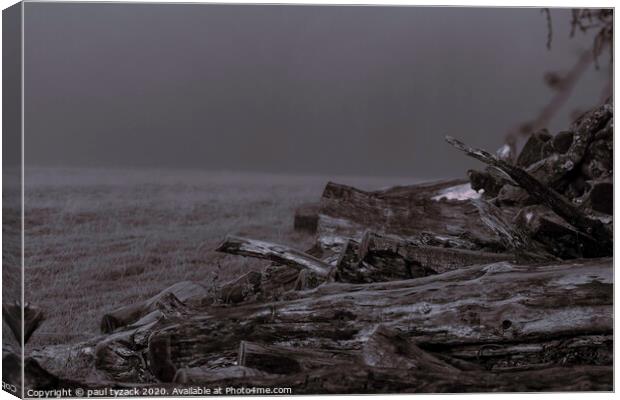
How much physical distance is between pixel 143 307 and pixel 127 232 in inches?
18.8

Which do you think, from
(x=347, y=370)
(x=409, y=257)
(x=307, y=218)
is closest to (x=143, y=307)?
(x=307, y=218)

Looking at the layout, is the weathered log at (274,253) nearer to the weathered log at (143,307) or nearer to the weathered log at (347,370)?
the weathered log at (143,307)

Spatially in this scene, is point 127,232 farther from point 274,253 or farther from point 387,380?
point 387,380

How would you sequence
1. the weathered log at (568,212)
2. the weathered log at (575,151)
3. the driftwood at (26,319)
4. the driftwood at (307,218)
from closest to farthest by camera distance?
the driftwood at (26,319) < the driftwood at (307,218) < the weathered log at (568,212) < the weathered log at (575,151)

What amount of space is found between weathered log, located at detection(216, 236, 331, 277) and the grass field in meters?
0.05

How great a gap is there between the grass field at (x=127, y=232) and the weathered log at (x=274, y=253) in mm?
48

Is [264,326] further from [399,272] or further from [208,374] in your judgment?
[399,272]

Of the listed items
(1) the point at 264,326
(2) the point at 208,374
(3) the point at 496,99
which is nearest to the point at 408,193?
(3) the point at 496,99

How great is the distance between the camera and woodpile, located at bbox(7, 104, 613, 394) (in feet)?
21.6

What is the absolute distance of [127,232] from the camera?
6750 millimetres

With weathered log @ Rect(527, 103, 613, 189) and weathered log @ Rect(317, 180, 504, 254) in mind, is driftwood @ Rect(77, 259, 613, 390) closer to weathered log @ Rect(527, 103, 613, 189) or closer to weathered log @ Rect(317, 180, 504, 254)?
weathered log @ Rect(317, 180, 504, 254)

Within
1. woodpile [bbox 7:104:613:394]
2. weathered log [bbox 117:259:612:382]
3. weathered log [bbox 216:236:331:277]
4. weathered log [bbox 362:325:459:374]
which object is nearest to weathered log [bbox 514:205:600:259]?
woodpile [bbox 7:104:613:394]

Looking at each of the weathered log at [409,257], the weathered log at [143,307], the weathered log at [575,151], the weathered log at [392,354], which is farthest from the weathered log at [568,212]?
the weathered log at [143,307]

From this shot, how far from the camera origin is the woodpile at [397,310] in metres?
6.59
